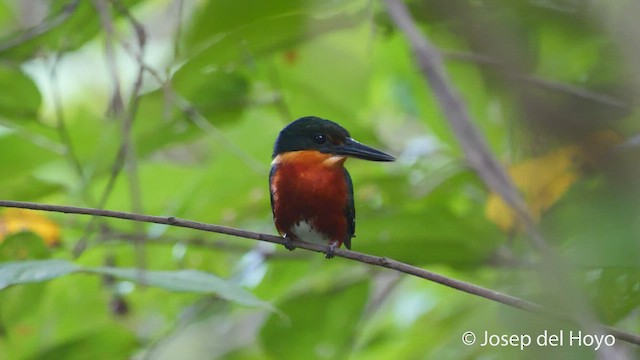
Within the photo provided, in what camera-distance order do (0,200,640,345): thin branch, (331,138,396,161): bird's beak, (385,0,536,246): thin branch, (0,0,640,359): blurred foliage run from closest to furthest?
1. (0,200,640,345): thin branch
2. (385,0,536,246): thin branch
3. (0,0,640,359): blurred foliage
4. (331,138,396,161): bird's beak

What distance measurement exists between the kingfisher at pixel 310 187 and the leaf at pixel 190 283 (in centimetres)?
54

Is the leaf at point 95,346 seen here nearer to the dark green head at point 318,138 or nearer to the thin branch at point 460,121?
the dark green head at point 318,138

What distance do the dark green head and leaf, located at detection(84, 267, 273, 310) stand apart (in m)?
0.60

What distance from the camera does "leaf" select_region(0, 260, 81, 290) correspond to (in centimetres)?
178

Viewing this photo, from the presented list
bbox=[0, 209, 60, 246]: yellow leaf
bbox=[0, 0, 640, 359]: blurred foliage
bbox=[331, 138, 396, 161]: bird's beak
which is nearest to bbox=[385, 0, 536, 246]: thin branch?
bbox=[0, 0, 640, 359]: blurred foliage

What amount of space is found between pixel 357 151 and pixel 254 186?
557mm

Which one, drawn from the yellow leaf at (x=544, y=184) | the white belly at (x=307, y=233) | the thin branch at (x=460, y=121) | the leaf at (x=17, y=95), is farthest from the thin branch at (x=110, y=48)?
the yellow leaf at (x=544, y=184)

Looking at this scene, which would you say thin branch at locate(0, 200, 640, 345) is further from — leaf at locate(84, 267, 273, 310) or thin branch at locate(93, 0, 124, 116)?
thin branch at locate(93, 0, 124, 116)

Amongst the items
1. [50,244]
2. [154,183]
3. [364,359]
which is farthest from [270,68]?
[364,359]

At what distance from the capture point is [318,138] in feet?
8.24

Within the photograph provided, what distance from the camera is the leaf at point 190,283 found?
6.15 ft

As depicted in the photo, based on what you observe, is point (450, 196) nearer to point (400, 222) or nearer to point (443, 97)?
point (400, 222)

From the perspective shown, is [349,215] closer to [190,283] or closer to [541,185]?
[541,185]

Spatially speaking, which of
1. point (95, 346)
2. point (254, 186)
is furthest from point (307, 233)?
point (95, 346)
